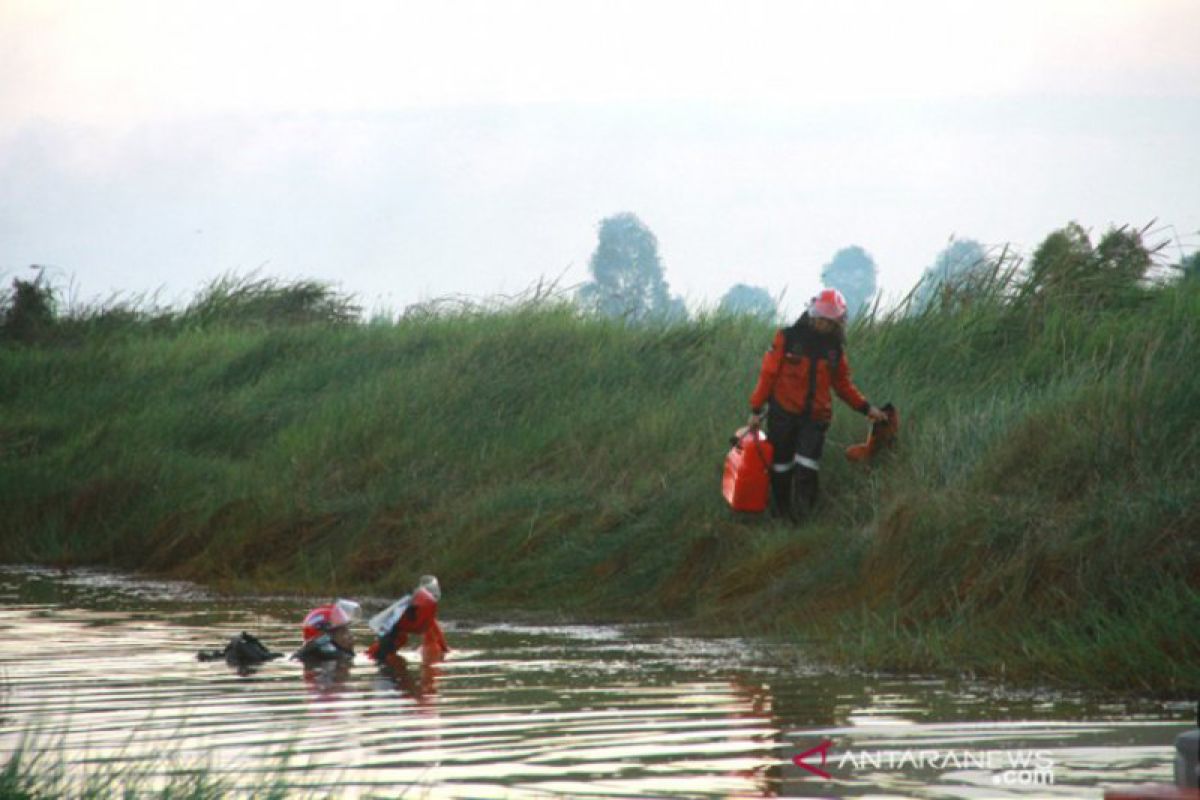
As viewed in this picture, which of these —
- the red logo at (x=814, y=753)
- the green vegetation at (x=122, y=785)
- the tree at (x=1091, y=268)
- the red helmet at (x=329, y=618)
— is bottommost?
the red logo at (x=814, y=753)

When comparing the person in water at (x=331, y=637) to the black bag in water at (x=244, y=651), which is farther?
the person in water at (x=331, y=637)

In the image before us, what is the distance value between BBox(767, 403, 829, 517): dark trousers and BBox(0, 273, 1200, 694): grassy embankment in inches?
10.2

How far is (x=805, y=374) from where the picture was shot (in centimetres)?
1469

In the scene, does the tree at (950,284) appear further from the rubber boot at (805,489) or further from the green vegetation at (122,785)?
the green vegetation at (122,785)

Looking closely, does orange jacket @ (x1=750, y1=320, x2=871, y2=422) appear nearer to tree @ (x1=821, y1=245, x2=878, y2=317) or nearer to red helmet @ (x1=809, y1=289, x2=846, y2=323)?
red helmet @ (x1=809, y1=289, x2=846, y2=323)

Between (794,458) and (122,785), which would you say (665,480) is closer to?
(794,458)

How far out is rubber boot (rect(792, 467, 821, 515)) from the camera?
583 inches

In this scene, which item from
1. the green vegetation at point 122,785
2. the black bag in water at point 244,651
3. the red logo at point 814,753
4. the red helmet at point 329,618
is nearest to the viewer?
the green vegetation at point 122,785

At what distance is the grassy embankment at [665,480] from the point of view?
11398 mm

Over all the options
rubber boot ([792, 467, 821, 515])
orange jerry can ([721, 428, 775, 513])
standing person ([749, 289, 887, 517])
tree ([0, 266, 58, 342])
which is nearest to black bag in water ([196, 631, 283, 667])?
orange jerry can ([721, 428, 775, 513])

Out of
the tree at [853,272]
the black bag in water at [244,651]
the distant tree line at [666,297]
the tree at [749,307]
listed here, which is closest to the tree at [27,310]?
the distant tree line at [666,297]

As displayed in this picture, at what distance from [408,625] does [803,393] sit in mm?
4184

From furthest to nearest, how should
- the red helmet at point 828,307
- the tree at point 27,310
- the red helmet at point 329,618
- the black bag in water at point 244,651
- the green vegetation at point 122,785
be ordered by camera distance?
the tree at point 27,310 < the red helmet at point 828,307 < the red helmet at point 329,618 < the black bag in water at point 244,651 < the green vegetation at point 122,785

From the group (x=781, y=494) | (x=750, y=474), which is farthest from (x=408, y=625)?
(x=781, y=494)
